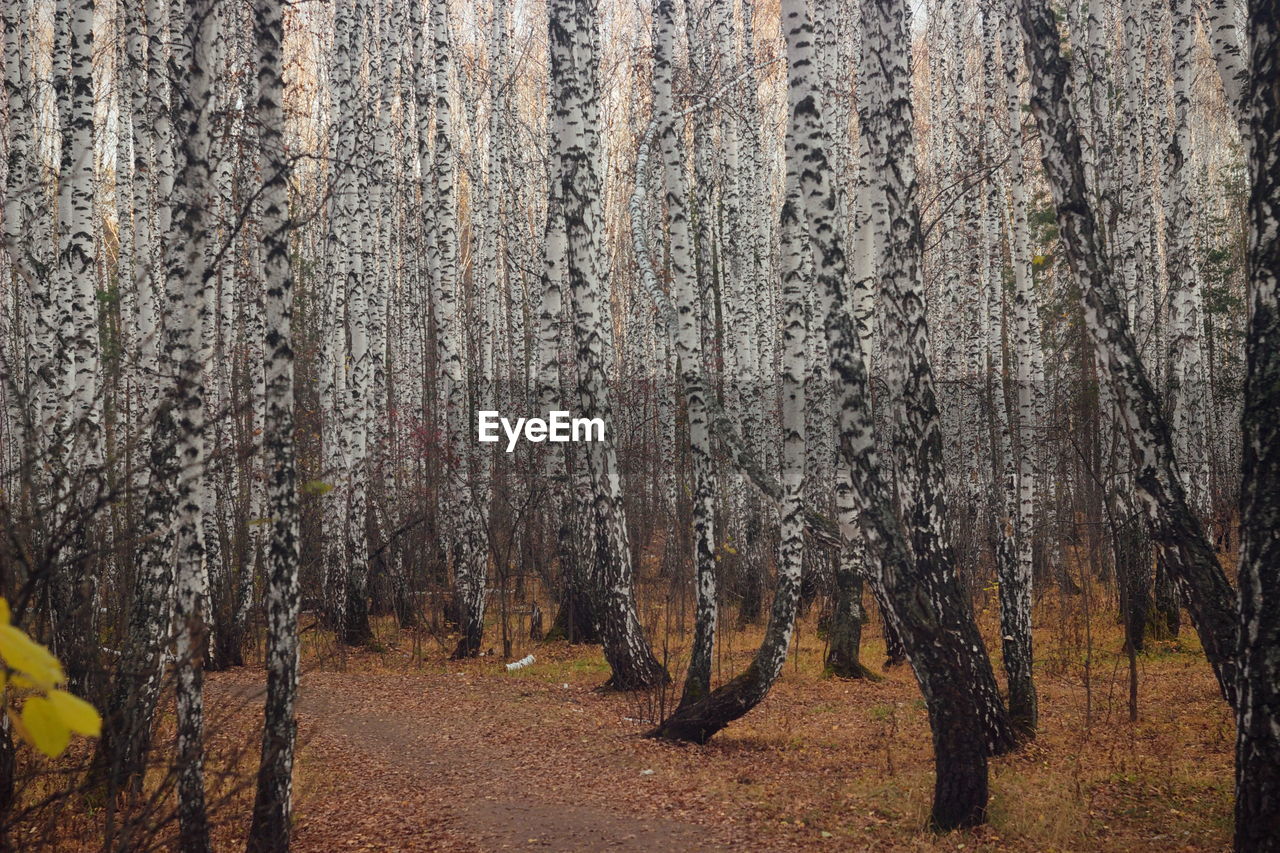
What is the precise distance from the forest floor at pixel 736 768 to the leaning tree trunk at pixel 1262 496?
151 cm

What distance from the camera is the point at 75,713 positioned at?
1.22 meters

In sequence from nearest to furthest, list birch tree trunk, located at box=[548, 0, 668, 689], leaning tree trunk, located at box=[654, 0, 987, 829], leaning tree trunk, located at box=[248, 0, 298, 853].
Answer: leaning tree trunk, located at box=[248, 0, 298, 853] < leaning tree trunk, located at box=[654, 0, 987, 829] < birch tree trunk, located at box=[548, 0, 668, 689]

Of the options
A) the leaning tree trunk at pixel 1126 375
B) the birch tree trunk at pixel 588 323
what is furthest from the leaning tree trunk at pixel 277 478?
the birch tree trunk at pixel 588 323

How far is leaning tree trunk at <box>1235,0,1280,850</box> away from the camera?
392 centimetres

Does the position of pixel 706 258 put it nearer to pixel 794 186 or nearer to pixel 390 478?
pixel 390 478

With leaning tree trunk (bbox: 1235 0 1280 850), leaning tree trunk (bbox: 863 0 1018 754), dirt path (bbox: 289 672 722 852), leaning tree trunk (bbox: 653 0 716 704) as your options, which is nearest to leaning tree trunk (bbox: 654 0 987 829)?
leaning tree trunk (bbox: 863 0 1018 754)

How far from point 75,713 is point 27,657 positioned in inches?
3.8

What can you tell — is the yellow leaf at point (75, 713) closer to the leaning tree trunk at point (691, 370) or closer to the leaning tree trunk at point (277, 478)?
the leaning tree trunk at point (277, 478)

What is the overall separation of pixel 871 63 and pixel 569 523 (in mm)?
8811

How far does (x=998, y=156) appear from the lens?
43.2 feet

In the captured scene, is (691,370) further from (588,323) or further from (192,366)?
(192,366)

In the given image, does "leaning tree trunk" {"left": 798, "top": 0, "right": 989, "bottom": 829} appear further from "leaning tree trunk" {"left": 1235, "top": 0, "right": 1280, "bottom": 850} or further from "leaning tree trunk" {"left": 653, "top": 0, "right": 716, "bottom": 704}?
"leaning tree trunk" {"left": 653, "top": 0, "right": 716, "bottom": 704}

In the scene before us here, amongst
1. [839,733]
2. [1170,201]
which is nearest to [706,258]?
[1170,201]

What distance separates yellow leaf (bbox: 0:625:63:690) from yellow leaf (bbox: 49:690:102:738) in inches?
1.3
